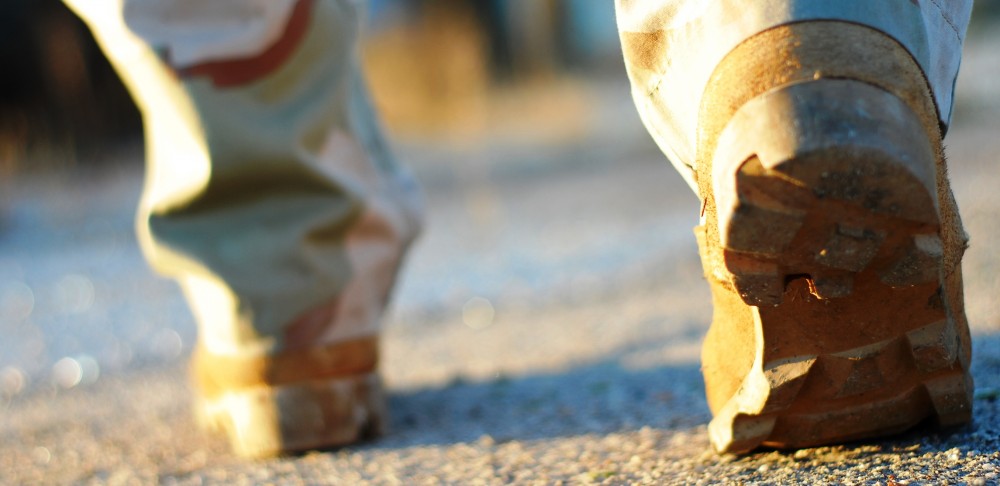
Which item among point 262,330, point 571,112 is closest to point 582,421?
point 262,330

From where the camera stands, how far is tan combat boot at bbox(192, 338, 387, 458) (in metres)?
1.28

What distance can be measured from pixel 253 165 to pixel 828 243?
0.75 metres

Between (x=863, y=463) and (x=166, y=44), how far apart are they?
0.90 meters

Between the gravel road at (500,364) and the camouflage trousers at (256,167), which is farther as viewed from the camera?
the camouflage trousers at (256,167)

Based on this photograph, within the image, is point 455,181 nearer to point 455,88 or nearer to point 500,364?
point 455,88

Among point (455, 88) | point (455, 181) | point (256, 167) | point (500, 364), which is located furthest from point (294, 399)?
point (455, 88)

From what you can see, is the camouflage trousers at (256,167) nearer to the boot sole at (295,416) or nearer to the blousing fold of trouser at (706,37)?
the boot sole at (295,416)

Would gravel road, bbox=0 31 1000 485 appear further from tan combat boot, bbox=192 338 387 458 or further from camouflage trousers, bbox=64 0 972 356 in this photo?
camouflage trousers, bbox=64 0 972 356

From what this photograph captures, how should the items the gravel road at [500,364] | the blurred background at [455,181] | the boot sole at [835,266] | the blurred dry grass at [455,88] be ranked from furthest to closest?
the blurred dry grass at [455,88]
the blurred background at [455,181]
the gravel road at [500,364]
the boot sole at [835,266]

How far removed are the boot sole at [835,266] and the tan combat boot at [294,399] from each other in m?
0.54

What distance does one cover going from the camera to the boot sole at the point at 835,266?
2.45ft

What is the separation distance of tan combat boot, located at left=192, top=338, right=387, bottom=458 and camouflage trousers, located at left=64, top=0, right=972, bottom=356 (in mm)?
20

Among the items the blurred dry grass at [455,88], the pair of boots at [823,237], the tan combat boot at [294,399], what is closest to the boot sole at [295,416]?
the tan combat boot at [294,399]

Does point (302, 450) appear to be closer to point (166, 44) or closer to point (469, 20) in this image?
point (166, 44)
